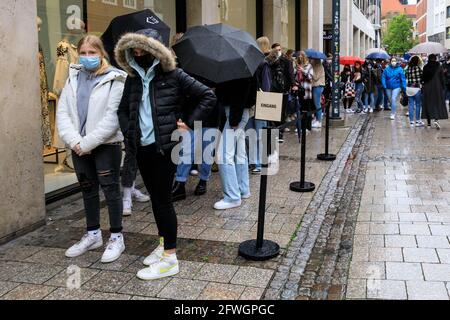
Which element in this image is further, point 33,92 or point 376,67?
point 376,67

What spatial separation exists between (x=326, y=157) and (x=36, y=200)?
528 centimetres

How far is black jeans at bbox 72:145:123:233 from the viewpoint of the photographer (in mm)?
4586

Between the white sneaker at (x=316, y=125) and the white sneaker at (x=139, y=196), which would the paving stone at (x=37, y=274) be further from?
the white sneaker at (x=316, y=125)

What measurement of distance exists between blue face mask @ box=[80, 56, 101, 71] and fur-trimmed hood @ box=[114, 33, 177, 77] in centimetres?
49

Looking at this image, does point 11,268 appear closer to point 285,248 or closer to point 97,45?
point 97,45

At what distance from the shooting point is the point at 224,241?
5.06 metres

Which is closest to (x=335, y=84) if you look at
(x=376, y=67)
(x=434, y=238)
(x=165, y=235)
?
(x=376, y=67)

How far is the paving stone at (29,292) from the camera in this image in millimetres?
3871

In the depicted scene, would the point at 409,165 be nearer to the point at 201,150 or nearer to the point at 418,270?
the point at 201,150

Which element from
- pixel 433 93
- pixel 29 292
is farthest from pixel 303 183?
pixel 433 93

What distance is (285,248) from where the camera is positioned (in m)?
4.89

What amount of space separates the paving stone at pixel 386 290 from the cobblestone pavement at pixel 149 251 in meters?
0.75
